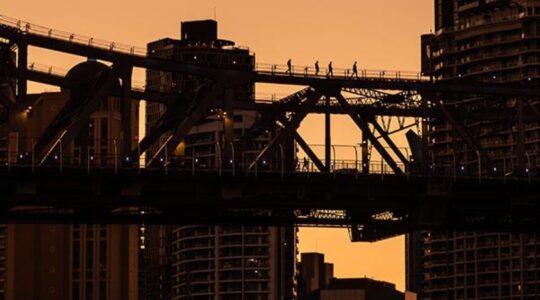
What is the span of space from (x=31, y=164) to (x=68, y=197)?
12.0 ft

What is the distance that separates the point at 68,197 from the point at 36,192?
7.72 feet

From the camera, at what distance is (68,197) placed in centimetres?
19975

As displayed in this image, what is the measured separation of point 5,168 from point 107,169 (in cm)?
759

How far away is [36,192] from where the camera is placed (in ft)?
656

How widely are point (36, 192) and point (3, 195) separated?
247 cm

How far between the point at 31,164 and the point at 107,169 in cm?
552

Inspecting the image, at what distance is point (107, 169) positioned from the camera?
199875 mm

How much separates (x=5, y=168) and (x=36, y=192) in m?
3.73

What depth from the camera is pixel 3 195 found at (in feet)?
653

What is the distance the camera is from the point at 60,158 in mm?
196875

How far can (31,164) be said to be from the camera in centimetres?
19875

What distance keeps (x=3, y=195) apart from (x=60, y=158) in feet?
17.9

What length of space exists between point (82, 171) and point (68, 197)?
216 cm
